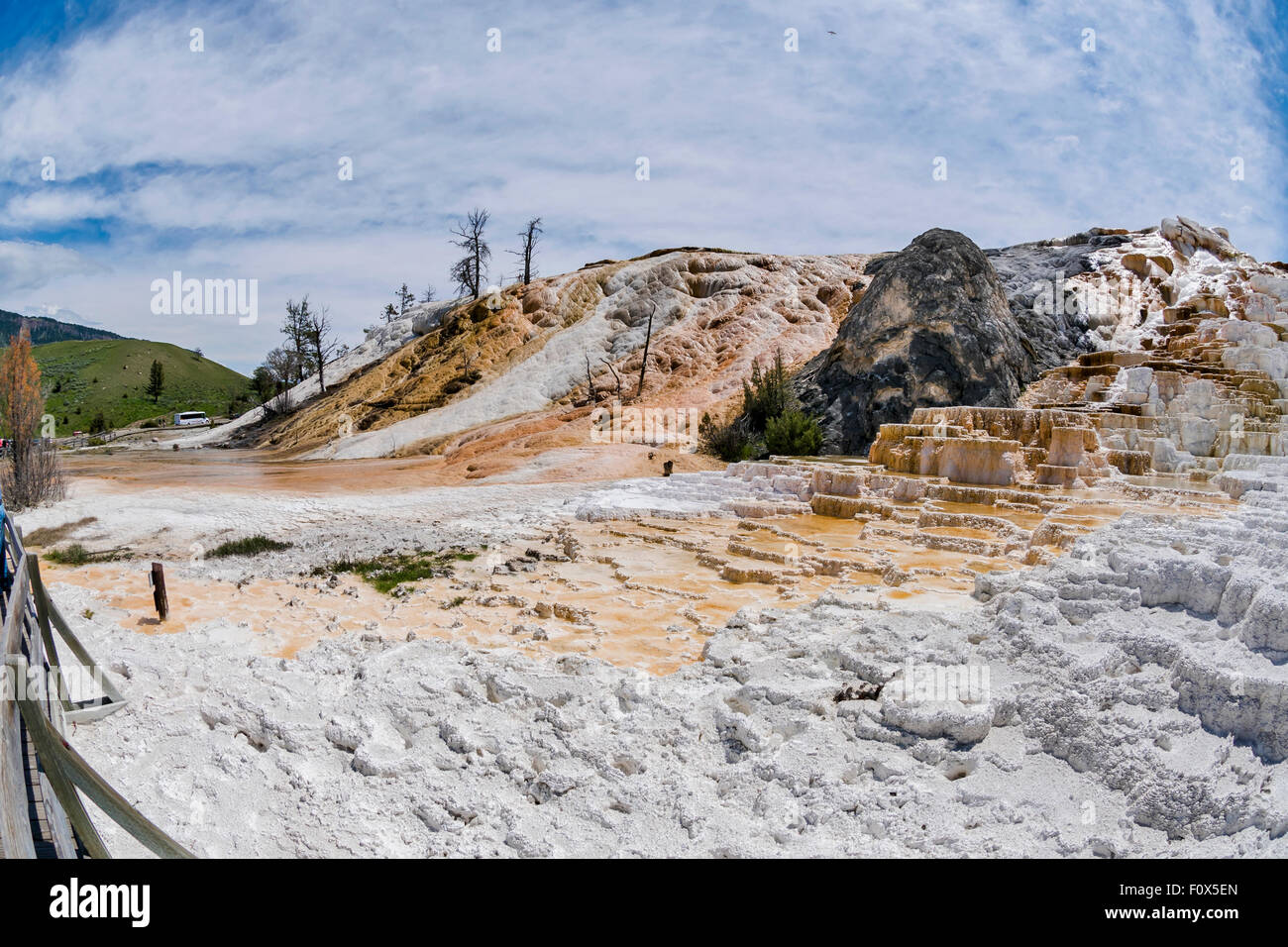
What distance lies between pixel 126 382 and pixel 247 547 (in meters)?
55.9

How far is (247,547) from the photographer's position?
9180 millimetres

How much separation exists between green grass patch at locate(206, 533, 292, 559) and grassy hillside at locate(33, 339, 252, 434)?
115ft

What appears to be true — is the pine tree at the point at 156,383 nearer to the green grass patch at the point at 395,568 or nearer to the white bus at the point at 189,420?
the white bus at the point at 189,420

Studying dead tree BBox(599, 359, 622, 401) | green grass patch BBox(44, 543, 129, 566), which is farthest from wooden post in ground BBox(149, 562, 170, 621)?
dead tree BBox(599, 359, 622, 401)

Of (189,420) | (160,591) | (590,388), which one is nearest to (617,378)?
(590,388)

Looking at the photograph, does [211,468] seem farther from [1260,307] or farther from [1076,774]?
[1260,307]

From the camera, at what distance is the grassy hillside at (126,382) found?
44500 millimetres

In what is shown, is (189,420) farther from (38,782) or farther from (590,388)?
Answer: (38,782)

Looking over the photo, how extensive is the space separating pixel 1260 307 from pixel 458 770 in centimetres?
2710

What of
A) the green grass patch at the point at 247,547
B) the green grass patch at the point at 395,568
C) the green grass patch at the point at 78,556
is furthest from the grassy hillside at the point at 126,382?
the green grass patch at the point at 395,568

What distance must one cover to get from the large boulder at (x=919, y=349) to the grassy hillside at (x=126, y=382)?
36278 mm

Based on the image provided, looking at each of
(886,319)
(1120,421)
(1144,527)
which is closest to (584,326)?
(886,319)

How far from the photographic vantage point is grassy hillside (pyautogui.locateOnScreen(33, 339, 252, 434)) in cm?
4450

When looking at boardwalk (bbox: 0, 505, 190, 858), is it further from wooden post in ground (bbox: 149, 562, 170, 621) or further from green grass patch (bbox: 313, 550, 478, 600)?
green grass patch (bbox: 313, 550, 478, 600)
